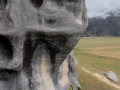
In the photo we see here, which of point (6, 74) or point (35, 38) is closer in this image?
point (35, 38)

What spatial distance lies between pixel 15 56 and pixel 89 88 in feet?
60.4

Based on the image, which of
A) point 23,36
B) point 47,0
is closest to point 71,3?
point 47,0

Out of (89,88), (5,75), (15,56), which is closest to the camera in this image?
(15,56)

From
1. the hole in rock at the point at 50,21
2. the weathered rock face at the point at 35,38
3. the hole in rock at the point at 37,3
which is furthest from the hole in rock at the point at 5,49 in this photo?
the hole in rock at the point at 37,3

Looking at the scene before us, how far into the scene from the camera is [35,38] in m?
11.0

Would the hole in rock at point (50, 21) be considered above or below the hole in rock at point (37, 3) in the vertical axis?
below

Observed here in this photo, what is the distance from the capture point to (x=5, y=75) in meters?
11.3

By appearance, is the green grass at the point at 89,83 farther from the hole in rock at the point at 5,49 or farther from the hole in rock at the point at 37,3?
the hole in rock at the point at 5,49

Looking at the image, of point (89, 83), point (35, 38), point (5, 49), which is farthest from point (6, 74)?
point (89, 83)

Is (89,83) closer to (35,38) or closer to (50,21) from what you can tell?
(50,21)

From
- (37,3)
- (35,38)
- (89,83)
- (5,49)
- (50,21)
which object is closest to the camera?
(5,49)

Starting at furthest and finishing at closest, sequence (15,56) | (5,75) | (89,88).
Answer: (89,88)
(5,75)
(15,56)

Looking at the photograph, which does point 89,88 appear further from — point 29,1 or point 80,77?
point 29,1

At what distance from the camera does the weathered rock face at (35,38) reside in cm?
1059
